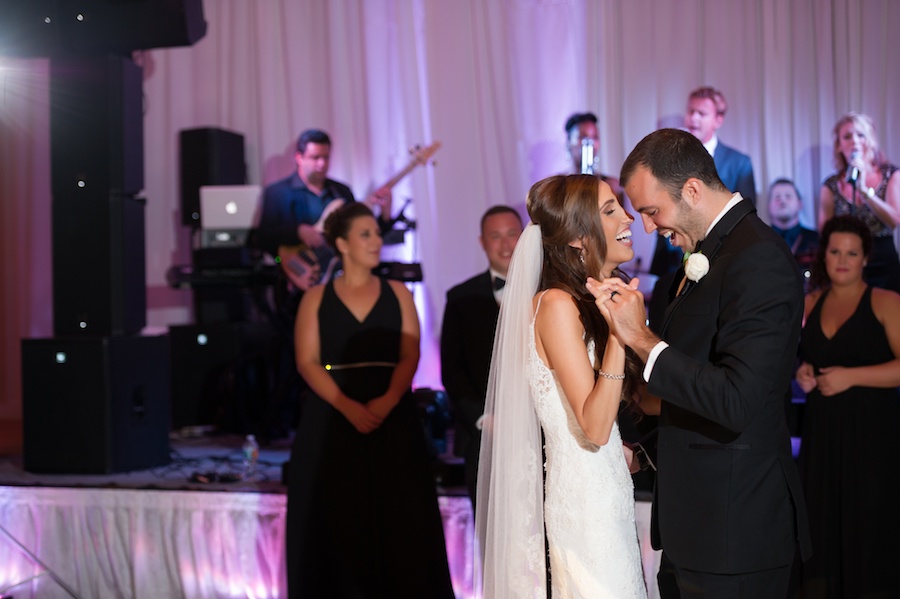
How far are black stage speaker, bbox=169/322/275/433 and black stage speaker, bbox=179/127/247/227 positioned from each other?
112 centimetres

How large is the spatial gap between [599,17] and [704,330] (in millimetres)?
5578

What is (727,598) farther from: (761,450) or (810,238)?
(810,238)

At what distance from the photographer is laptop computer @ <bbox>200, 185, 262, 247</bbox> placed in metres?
7.26

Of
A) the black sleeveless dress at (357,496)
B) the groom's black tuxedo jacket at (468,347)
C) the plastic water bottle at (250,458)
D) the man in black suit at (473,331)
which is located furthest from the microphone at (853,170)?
the plastic water bottle at (250,458)

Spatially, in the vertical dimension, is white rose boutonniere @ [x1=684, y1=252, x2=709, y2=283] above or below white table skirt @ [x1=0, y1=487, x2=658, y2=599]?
above

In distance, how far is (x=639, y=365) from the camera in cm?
301

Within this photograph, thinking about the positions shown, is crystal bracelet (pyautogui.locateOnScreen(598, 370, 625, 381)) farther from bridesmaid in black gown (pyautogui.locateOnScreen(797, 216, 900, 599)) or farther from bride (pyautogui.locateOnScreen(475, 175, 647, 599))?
bridesmaid in black gown (pyautogui.locateOnScreen(797, 216, 900, 599))

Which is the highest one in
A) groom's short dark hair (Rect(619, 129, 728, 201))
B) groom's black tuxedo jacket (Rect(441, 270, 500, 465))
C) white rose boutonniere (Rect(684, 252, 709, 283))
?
groom's short dark hair (Rect(619, 129, 728, 201))

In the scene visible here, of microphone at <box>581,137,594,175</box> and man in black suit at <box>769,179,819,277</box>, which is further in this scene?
man in black suit at <box>769,179,819,277</box>

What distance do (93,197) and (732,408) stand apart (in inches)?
175

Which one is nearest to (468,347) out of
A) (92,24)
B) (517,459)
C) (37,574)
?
(517,459)

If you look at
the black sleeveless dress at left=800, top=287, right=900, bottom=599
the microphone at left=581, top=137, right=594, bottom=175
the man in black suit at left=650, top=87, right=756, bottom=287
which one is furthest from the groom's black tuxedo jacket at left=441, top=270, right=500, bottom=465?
the man in black suit at left=650, top=87, right=756, bottom=287

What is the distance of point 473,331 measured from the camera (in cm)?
429

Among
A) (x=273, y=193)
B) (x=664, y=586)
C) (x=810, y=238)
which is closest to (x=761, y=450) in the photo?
(x=664, y=586)
